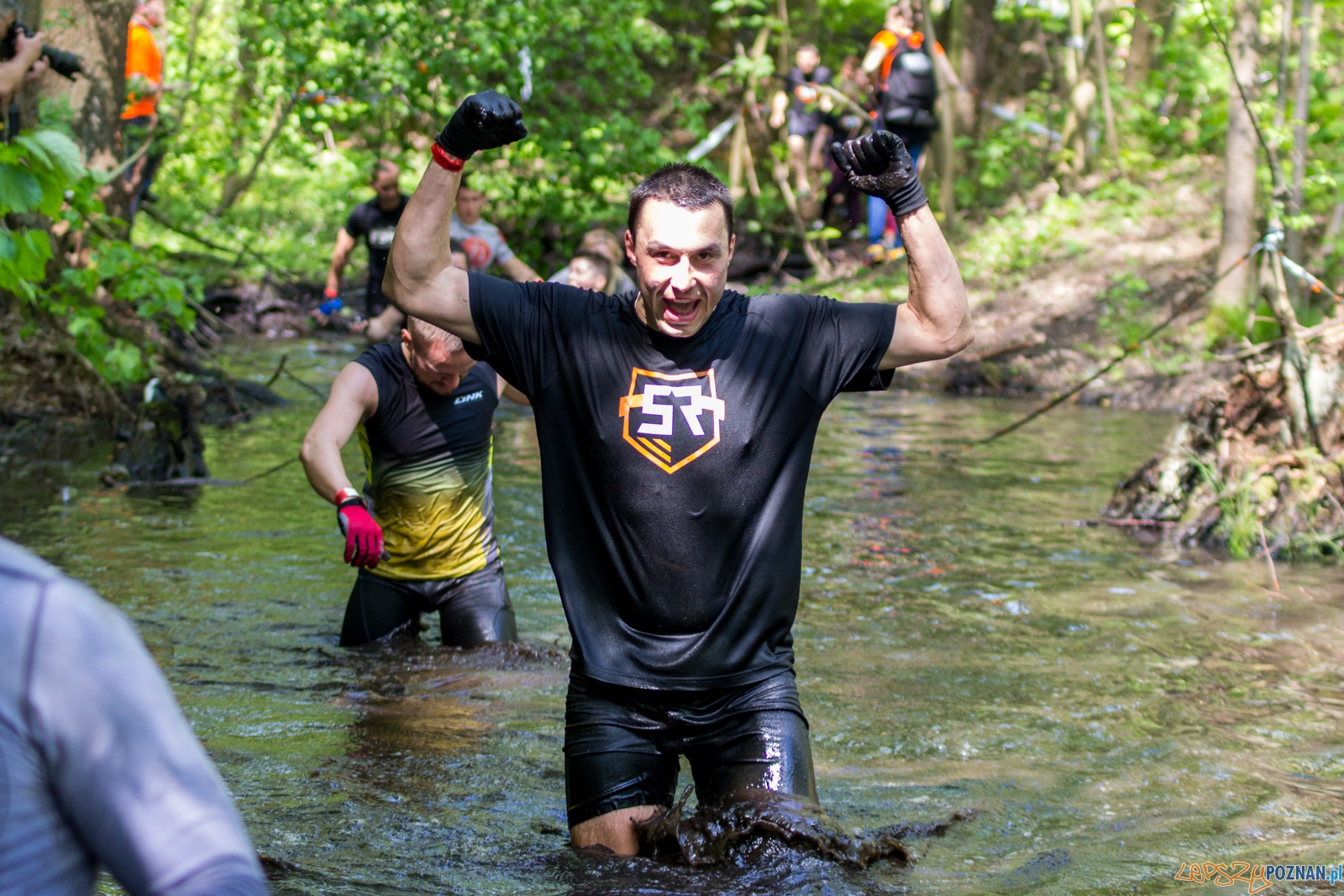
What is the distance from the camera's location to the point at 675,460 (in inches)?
138

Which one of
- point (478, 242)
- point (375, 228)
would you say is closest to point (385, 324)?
point (478, 242)

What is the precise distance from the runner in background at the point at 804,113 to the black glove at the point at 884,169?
47.8ft

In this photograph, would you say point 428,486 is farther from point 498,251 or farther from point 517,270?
point 498,251

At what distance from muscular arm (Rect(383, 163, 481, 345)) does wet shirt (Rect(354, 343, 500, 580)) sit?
2329 millimetres

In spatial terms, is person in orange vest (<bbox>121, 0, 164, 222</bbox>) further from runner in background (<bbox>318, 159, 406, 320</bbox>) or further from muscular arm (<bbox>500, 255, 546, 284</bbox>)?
muscular arm (<bbox>500, 255, 546, 284</bbox>)

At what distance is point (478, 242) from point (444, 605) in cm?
497

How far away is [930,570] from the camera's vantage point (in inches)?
315

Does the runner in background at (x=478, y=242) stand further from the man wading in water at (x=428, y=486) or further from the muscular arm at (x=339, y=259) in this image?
the man wading in water at (x=428, y=486)

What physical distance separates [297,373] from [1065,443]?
312 inches

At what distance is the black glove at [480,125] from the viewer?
3424mm

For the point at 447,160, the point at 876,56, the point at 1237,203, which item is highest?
the point at 876,56

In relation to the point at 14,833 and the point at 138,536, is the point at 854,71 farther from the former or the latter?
the point at 14,833

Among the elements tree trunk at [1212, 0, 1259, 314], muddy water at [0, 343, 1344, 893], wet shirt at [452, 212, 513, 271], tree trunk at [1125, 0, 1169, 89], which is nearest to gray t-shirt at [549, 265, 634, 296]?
wet shirt at [452, 212, 513, 271]

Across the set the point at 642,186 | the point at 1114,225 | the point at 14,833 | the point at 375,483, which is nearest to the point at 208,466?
the point at 375,483
